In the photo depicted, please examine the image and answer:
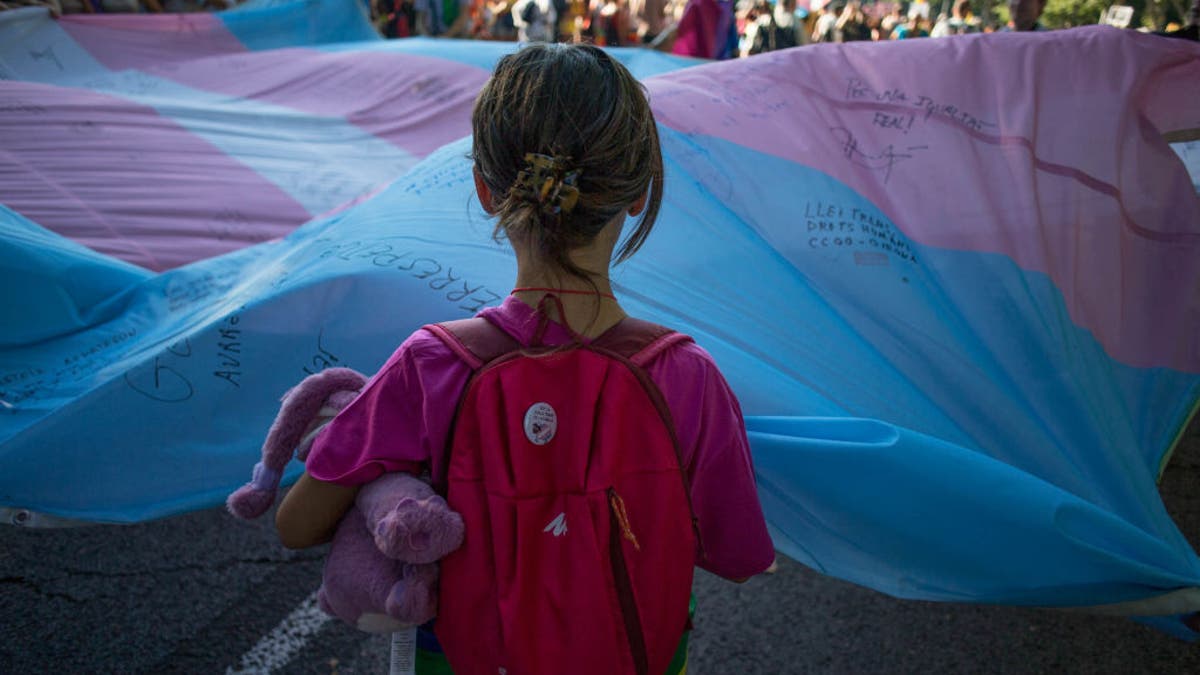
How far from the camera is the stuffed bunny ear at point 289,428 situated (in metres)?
1.06

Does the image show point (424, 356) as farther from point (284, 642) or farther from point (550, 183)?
point (284, 642)

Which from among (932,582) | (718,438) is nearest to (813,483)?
(932,582)

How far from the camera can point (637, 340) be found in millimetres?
996

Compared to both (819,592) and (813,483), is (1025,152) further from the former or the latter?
(819,592)

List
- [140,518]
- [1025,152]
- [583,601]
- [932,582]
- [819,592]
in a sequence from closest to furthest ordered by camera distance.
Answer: [583,601] < [932,582] < [140,518] < [1025,152] < [819,592]

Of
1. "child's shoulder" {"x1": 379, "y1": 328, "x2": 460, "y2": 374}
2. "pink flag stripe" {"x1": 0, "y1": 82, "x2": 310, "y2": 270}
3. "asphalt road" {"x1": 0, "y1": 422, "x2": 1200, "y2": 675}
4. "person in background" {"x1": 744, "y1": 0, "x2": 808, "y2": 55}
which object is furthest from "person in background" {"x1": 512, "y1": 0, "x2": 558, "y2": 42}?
"child's shoulder" {"x1": 379, "y1": 328, "x2": 460, "y2": 374}

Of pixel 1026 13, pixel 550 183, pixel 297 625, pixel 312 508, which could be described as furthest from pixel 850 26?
pixel 312 508

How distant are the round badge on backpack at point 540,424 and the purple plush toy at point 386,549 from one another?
12cm

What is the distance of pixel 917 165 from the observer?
213 centimetres

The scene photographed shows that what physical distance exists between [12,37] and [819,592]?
13.0 ft

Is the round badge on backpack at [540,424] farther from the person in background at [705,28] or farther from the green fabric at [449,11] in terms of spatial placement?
the green fabric at [449,11]

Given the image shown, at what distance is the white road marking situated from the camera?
2.11 m

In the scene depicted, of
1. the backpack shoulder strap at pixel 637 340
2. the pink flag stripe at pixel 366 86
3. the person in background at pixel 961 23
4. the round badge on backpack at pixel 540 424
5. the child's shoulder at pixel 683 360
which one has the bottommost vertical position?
the person in background at pixel 961 23

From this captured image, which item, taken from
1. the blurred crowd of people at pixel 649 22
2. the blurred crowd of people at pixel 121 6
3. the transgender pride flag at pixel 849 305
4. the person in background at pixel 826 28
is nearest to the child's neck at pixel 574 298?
the transgender pride flag at pixel 849 305
